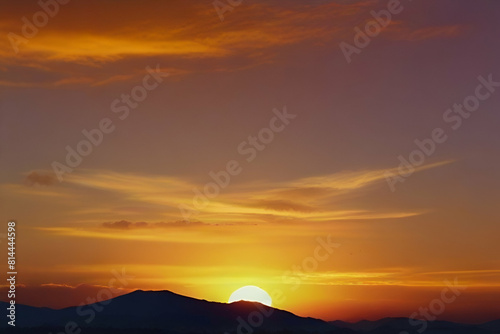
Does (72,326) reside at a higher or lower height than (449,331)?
lower

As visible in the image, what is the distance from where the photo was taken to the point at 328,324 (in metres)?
149

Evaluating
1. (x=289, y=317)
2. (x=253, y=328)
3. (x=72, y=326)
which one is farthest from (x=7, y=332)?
(x=289, y=317)

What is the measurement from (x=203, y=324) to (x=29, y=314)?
109 ft

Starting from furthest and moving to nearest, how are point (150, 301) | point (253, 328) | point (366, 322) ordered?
point (366, 322), point (150, 301), point (253, 328)

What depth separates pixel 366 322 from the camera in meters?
155

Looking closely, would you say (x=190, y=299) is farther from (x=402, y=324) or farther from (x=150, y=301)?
(x=402, y=324)

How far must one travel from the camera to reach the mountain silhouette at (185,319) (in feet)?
419

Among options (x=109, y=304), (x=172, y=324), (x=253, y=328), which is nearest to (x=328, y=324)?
(x=253, y=328)

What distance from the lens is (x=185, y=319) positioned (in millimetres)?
139875

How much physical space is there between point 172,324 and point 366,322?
44.7 meters

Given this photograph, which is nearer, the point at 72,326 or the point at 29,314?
the point at 72,326

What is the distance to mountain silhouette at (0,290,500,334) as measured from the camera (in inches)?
5027

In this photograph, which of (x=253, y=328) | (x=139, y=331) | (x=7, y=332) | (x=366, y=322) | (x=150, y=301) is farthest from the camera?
(x=366, y=322)

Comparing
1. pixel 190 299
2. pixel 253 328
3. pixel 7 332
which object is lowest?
pixel 7 332
